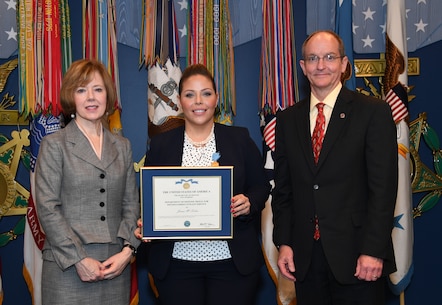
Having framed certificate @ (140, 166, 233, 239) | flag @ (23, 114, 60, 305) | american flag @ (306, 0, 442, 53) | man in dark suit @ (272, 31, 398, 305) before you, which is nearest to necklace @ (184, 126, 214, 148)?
framed certificate @ (140, 166, 233, 239)

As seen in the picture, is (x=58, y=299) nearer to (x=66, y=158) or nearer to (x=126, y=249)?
(x=126, y=249)

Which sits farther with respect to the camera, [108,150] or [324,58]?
[108,150]

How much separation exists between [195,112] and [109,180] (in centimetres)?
54

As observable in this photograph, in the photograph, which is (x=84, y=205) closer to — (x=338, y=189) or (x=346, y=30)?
(x=338, y=189)

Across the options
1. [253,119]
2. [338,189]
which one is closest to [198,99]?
[338,189]

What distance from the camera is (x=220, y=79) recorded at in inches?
145

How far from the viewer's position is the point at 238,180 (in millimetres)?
2549

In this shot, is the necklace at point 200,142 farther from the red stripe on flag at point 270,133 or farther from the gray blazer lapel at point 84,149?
the red stripe on flag at point 270,133

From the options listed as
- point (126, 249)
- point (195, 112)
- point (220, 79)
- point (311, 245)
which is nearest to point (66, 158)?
point (126, 249)

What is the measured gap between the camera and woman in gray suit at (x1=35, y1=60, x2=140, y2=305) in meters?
2.23

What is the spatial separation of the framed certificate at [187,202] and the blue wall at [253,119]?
1623mm

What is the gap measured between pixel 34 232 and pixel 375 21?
297 centimetres

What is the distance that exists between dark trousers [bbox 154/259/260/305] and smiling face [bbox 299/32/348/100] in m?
0.96

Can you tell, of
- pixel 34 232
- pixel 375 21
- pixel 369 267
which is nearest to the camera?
pixel 369 267
